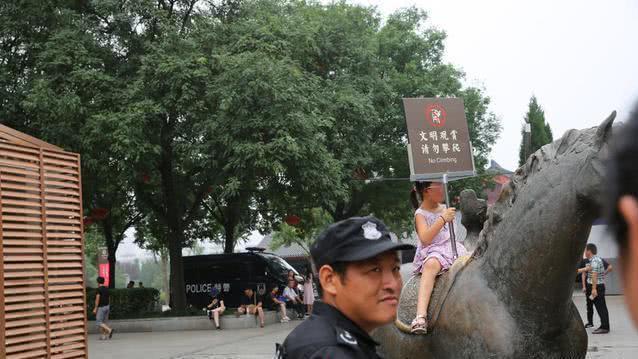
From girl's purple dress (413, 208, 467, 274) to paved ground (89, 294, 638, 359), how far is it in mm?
6835

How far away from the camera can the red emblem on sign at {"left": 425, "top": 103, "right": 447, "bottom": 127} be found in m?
7.84

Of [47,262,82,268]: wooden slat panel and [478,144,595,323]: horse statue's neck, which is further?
[47,262,82,268]: wooden slat panel

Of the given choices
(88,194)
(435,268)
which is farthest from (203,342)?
(435,268)

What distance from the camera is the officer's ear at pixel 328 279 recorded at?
2.30 meters

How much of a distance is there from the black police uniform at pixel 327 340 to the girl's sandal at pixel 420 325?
9.08ft

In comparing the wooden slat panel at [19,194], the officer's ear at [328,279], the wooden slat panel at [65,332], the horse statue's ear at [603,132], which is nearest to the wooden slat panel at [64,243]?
the wooden slat panel at [19,194]

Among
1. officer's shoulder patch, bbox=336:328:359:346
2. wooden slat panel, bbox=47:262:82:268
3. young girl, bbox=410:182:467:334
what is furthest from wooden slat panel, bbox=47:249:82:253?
officer's shoulder patch, bbox=336:328:359:346

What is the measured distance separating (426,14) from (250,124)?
690 inches

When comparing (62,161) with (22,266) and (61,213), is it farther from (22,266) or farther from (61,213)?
(22,266)

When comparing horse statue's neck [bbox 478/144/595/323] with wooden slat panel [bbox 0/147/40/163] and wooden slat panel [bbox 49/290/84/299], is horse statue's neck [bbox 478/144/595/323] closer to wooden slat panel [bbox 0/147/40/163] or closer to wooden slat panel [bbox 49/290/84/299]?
wooden slat panel [bbox 0/147/40/163]

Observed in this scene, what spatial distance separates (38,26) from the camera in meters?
21.7

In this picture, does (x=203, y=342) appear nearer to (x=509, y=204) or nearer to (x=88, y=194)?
(x=88, y=194)

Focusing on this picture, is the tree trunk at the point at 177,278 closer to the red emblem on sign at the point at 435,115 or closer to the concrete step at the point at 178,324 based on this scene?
the concrete step at the point at 178,324

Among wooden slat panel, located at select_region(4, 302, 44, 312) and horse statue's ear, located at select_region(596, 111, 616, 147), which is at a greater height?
horse statue's ear, located at select_region(596, 111, 616, 147)
